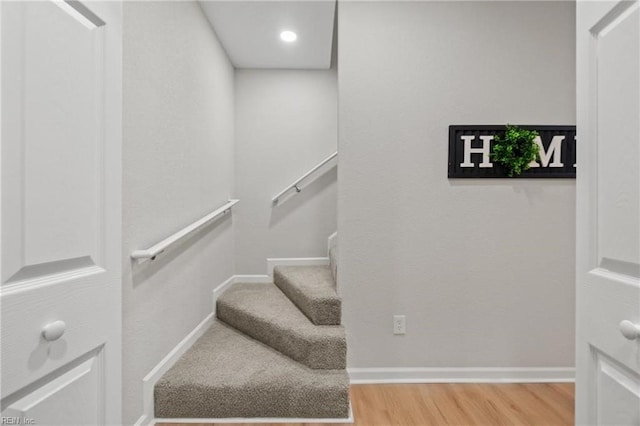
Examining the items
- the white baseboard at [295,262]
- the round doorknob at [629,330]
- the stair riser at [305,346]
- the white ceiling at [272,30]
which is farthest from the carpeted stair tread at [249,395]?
the white ceiling at [272,30]

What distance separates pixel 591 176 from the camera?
0.81 meters

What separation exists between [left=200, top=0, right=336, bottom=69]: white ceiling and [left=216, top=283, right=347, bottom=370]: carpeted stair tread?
211 centimetres

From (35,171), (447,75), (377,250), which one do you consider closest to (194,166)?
(377,250)

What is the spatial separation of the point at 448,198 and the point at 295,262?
1670mm

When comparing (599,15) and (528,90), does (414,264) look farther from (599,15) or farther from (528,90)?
(599,15)

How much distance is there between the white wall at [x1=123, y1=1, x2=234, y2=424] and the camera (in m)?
1.48

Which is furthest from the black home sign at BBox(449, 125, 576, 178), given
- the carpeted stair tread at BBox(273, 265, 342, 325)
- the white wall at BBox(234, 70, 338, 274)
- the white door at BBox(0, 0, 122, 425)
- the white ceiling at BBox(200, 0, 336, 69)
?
the white door at BBox(0, 0, 122, 425)

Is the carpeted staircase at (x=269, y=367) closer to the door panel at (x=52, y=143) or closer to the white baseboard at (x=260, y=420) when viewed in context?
the white baseboard at (x=260, y=420)

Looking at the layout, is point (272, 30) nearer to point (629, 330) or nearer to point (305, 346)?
point (305, 346)

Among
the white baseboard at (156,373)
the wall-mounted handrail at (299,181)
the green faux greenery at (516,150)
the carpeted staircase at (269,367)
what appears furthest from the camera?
the wall-mounted handrail at (299,181)

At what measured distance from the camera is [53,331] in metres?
0.72

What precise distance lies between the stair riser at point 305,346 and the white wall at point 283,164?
1.12 m

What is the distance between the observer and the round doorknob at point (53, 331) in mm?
710

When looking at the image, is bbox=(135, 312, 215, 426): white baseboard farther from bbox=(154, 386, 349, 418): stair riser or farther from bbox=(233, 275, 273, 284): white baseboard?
bbox=(233, 275, 273, 284): white baseboard
